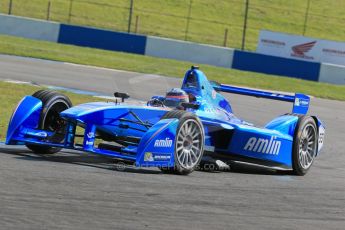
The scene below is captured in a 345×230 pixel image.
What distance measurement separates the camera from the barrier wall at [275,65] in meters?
30.7

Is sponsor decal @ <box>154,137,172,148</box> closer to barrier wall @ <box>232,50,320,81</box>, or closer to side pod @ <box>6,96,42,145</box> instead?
side pod @ <box>6,96,42,145</box>

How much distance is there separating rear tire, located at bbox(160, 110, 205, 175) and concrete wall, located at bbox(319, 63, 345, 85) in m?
21.2

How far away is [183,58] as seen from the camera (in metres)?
32.6

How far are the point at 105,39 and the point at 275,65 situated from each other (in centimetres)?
681

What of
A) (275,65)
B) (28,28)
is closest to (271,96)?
(275,65)

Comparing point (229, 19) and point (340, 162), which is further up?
point (229, 19)

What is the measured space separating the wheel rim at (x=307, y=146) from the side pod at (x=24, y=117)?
3.64 meters

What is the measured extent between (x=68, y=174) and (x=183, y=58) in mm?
24031

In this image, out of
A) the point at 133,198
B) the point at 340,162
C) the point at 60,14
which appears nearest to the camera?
the point at 133,198

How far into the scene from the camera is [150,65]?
92.5ft

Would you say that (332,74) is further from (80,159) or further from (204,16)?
(80,159)

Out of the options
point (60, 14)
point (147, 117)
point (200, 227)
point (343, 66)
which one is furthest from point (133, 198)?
point (60, 14)

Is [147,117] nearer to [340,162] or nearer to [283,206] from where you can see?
[283,206]

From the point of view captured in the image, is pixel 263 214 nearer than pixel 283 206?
Yes
